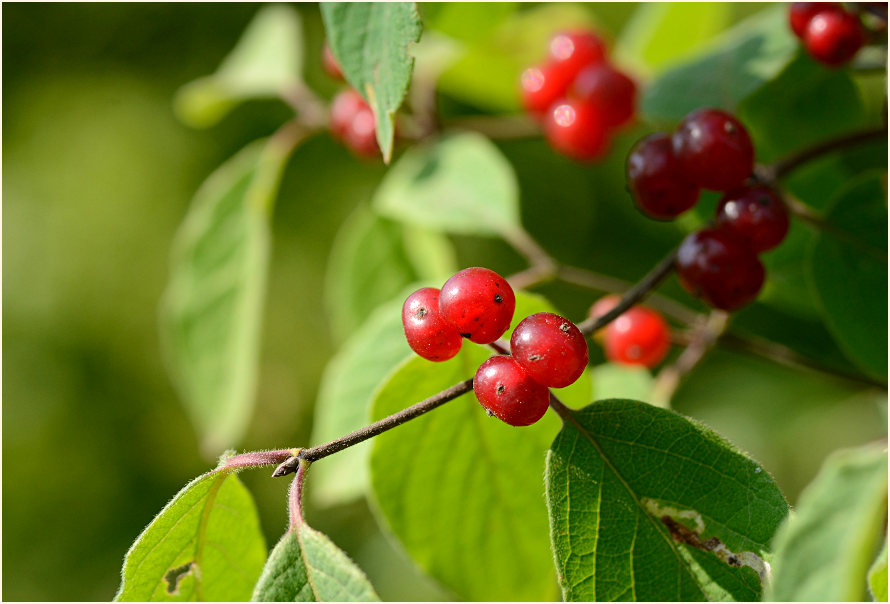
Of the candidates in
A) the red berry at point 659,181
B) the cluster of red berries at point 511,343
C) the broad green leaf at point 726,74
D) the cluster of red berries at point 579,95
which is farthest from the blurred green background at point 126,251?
the cluster of red berries at point 511,343

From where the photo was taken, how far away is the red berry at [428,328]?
3.36 feet

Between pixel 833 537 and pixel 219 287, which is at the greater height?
pixel 219 287

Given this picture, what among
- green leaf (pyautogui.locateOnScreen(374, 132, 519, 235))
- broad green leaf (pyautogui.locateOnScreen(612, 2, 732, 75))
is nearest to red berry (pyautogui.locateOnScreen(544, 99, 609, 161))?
green leaf (pyautogui.locateOnScreen(374, 132, 519, 235))

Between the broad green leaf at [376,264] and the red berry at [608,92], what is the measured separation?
1.61 ft

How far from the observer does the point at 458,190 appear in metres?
1.87

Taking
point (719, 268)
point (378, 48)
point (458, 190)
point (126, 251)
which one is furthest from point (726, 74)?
point (126, 251)

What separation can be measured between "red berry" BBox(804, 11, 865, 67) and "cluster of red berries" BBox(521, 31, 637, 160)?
0.52 m

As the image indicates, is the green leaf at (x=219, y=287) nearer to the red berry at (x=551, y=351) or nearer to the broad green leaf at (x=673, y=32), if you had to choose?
the broad green leaf at (x=673, y=32)

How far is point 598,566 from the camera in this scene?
3.37ft

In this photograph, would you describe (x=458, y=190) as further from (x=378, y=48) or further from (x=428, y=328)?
(x=428, y=328)

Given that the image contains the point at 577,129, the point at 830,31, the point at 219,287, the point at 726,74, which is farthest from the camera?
the point at 219,287

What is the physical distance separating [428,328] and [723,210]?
1.72 ft

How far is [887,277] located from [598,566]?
2.37 feet

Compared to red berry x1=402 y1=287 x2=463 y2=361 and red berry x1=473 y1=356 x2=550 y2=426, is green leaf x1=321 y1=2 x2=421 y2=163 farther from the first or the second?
red berry x1=473 y1=356 x2=550 y2=426
